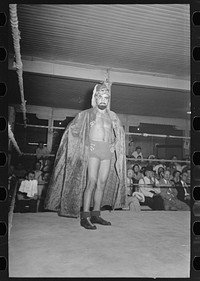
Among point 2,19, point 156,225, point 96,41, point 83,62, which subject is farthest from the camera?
point 83,62

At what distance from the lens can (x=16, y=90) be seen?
4852 millimetres

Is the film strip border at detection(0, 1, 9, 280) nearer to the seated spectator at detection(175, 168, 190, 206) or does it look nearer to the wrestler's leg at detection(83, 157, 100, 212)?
the wrestler's leg at detection(83, 157, 100, 212)

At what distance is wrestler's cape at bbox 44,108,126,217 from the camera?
2.49 meters

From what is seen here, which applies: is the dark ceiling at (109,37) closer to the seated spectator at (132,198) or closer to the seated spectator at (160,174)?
the seated spectator at (160,174)

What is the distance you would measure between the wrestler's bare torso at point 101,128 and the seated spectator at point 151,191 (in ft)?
4.61

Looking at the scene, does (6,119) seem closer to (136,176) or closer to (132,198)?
(132,198)

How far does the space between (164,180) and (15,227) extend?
2.30 meters

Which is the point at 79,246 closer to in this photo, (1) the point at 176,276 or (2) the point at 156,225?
(1) the point at 176,276

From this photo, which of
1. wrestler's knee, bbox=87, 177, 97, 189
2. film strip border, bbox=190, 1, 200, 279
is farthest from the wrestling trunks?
film strip border, bbox=190, 1, 200, 279

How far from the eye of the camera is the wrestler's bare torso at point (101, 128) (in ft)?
8.16

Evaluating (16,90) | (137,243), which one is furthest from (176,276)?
(16,90)

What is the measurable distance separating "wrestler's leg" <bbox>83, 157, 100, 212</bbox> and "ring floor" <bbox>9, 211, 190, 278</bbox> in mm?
238

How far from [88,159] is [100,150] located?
0.48 feet

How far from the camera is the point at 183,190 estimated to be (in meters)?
3.79
